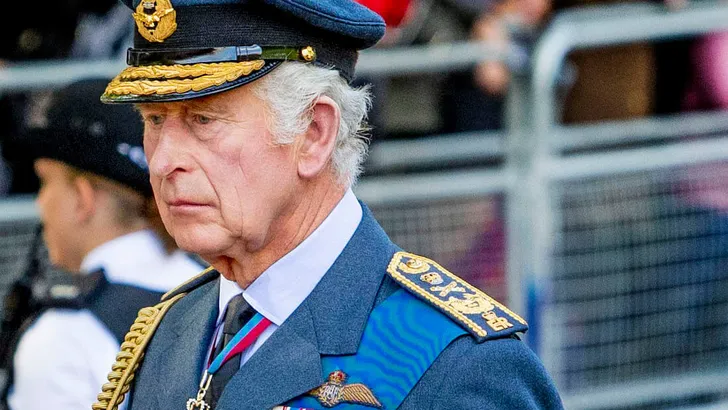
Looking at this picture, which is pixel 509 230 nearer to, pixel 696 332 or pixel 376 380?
pixel 696 332

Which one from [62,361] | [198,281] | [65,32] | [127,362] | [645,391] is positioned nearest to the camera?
[127,362]

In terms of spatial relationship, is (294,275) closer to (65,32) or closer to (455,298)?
(455,298)

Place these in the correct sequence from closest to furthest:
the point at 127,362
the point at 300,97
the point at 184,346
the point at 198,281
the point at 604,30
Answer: the point at 300,97, the point at 184,346, the point at 127,362, the point at 198,281, the point at 604,30

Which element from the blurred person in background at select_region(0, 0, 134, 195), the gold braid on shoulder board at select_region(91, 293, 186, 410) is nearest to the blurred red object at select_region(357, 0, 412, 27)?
the blurred person in background at select_region(0, 0, 134, 195)

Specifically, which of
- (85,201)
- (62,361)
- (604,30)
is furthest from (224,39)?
(604,30)

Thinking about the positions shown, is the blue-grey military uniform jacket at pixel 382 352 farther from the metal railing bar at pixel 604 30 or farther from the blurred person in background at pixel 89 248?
the metal railing bar at pixel 604 30

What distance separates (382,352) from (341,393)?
112 mm

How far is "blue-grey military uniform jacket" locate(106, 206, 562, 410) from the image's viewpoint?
241 cm

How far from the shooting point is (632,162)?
18.7 ft

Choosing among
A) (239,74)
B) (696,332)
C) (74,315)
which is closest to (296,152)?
(239,74)

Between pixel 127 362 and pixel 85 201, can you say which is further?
pixel 85 201

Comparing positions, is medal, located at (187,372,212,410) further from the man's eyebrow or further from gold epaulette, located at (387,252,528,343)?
the man's eyebrow

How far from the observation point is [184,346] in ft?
9.02

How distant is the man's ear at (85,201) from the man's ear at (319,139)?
58.6 inches
